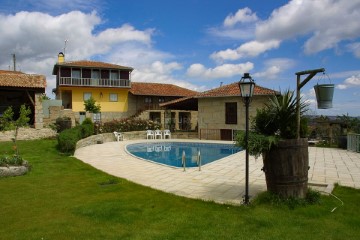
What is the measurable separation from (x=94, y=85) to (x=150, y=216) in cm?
3074

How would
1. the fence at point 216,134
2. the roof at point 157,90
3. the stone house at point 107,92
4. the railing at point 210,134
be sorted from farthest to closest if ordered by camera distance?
1. the roof at point 157,90
2. the stone house at point 107,92
3. the railing at point 210,134
4. the fence at point 216,134

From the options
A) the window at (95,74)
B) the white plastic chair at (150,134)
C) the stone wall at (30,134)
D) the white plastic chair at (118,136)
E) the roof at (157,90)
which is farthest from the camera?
the roof at (157,90)

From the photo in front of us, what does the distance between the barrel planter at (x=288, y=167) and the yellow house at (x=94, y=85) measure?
30.6 metres

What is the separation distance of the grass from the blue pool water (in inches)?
282

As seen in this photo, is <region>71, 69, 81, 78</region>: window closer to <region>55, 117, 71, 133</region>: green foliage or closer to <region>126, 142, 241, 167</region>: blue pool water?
<region>55, 117, 71, 133</region>: green foliage

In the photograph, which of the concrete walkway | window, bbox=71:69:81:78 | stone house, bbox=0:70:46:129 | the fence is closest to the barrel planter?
the concrete walkway

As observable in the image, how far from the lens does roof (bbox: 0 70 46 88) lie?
19.0m

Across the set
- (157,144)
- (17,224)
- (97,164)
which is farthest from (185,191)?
(157,144)

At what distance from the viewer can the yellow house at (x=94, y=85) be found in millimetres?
32750

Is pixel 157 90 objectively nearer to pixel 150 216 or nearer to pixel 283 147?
pixel 283 147

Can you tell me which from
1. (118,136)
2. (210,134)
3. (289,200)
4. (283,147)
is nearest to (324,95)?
(283,147)

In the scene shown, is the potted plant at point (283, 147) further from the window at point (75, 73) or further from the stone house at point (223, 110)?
the window at point (75, 73)

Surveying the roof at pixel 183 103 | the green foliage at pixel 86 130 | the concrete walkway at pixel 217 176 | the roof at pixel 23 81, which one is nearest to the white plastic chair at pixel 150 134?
the roof at pixel 183 103

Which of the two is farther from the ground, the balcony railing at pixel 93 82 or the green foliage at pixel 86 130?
the balcony railing at pixel 93 82
